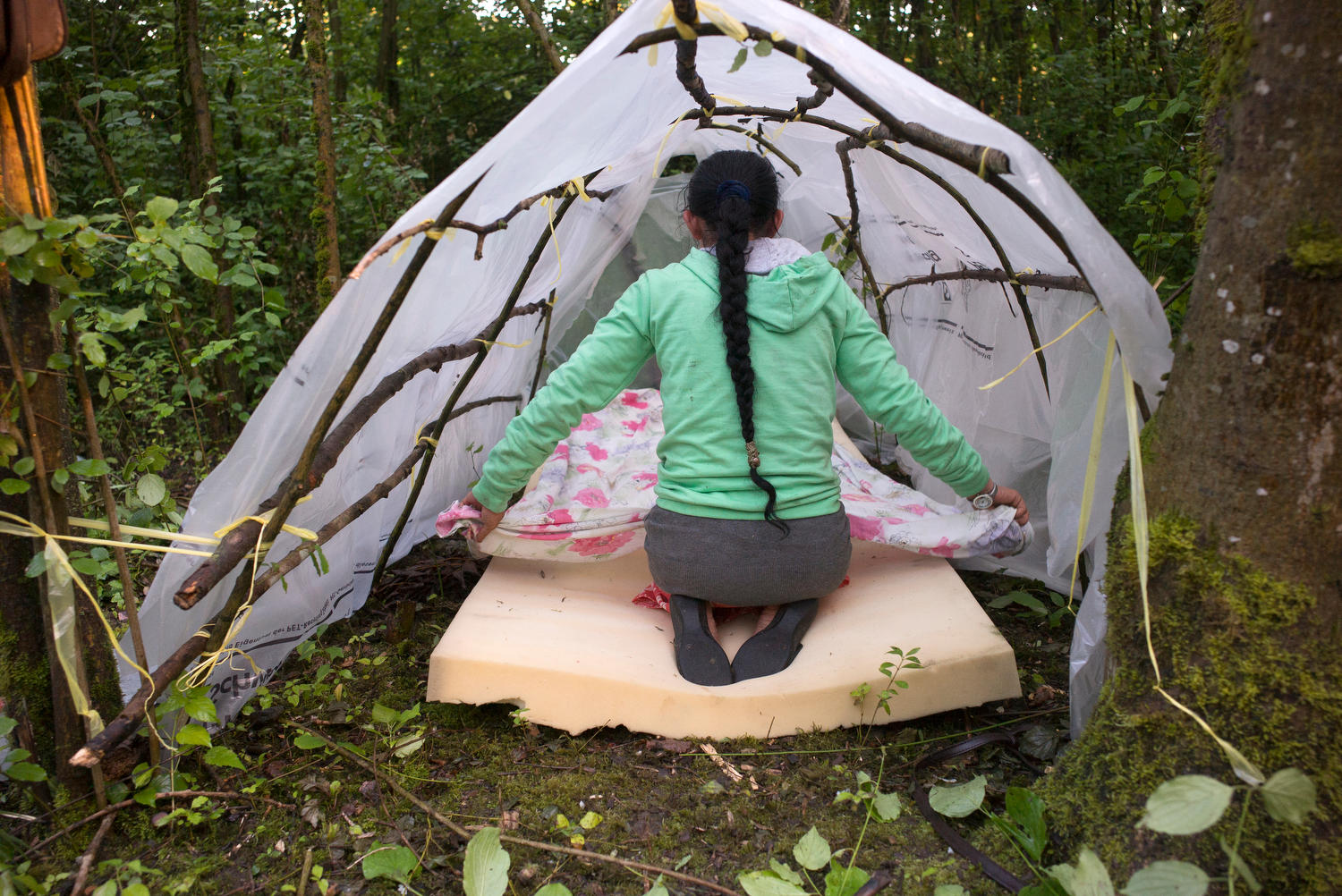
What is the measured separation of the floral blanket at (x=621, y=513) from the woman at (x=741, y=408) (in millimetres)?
266

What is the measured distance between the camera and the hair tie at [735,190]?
6.90 feet

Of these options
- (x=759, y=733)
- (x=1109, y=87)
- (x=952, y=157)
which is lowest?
(x=759, y=733)

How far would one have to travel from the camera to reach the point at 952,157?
Answer: 168 centimetres

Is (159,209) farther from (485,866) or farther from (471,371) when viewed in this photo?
(485,866)

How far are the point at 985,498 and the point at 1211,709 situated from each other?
41.6 inches

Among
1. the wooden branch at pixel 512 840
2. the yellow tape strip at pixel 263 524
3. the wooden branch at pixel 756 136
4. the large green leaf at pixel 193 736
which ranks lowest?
the wooden branch at pixel 512 840

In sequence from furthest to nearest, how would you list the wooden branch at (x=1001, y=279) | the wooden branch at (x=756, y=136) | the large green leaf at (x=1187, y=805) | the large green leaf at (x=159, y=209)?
the wooden branch at (x=756, y=136) < the wooden branch at (x=1001, y=279) < the large green leaf at (x=159, y=209) < the large green leaf at (x=1187, y=805)

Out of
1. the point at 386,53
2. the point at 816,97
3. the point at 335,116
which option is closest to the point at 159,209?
the point at 816,97

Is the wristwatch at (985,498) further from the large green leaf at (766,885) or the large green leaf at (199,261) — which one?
the large green leaf at (199,261)

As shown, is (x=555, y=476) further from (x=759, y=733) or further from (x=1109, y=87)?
(x=1109, y=87)

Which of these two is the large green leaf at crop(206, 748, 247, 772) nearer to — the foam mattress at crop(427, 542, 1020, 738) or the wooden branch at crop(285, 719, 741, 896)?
the wooden branch at crop(285, 719, 741, 896)

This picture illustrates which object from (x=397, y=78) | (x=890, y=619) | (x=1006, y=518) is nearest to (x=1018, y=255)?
(x=1006, y=518)

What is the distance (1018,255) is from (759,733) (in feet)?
4.57

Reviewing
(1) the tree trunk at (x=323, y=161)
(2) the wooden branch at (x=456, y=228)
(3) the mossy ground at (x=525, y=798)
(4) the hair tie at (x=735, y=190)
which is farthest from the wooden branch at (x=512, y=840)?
(1) the tree trunk at (x=323, y=161)
